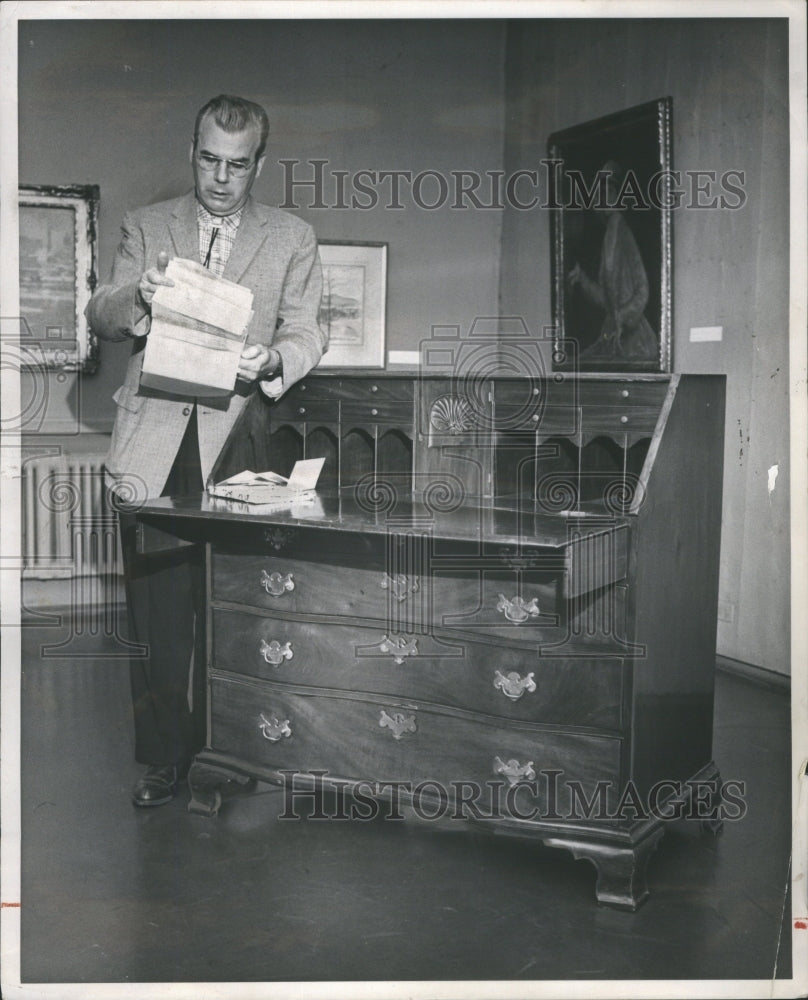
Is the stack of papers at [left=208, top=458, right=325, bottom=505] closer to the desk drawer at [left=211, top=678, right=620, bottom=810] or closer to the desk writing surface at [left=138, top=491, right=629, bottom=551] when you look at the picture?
the desk writing surface at [left=138, top=491, right=629, bottom=551]

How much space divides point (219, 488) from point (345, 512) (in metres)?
0.42

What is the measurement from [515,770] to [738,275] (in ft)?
8.07

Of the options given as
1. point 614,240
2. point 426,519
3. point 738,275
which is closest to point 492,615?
point 426,519

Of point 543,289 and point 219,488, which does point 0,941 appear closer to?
point 219,488

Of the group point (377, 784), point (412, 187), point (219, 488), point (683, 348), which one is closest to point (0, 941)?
point (377, 784)

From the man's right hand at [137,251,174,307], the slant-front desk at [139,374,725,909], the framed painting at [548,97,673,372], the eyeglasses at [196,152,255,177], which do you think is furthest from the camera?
the framed painting at [548,97,673,372]

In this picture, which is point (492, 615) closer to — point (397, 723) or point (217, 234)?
point (397, 723)

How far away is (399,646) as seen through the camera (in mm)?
2549

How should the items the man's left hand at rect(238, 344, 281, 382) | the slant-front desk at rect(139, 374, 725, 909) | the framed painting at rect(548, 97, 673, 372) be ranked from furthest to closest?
the framed painting at rect(548, 97, 673, 372) < the man's left hand at rect(238, 344, 281, 382) < the slant-front desk at rect(139, 374, 725, 909)

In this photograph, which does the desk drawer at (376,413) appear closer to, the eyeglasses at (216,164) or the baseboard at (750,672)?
the eyeglasses at (216,164)

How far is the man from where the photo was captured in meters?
2.90

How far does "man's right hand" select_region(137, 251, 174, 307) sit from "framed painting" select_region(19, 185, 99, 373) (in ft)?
8.32

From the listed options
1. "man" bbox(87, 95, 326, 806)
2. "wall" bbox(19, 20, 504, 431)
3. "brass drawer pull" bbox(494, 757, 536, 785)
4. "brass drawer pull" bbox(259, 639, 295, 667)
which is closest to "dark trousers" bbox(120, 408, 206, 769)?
"man" bbox(87, 95, 326, 806)

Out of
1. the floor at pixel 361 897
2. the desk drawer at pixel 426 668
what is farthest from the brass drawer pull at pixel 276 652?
the floor at pixel 361 897
